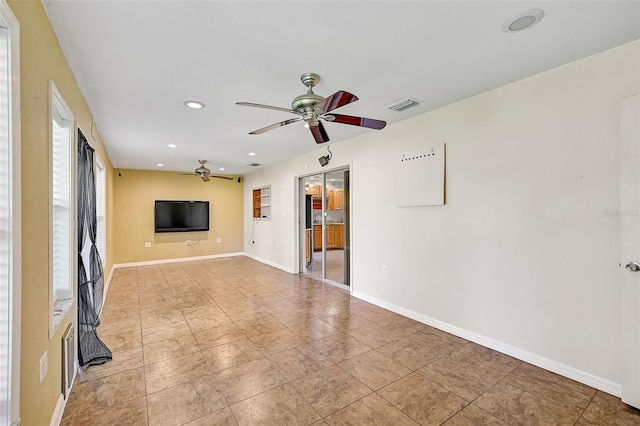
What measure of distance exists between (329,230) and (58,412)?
198 inches

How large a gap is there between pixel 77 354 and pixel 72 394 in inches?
16.7

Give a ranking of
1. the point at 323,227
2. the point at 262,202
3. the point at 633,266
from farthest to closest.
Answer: the point at 262,202 < the point at 323,227 < the point at 633,266

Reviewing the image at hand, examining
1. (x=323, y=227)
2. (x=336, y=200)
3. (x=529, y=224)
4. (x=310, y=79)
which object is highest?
(x=310, y=79)

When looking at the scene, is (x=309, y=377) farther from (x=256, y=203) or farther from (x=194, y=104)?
(x=256, y=203)

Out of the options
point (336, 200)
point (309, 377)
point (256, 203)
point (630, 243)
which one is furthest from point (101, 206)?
point (630, 243)

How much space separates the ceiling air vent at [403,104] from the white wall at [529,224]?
36cm

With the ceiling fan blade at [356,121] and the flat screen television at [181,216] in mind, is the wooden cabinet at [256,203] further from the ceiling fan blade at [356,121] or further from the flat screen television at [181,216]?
the ceiling fan blade at [356,121]

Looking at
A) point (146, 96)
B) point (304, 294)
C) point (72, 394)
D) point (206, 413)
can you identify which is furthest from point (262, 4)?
point (304, 294)

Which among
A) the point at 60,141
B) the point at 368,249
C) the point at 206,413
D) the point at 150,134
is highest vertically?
the point at 150,134

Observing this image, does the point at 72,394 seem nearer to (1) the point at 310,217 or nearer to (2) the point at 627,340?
(2) the point at 627,340

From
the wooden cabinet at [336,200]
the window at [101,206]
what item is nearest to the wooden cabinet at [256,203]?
the wooden cabinet at [336,200]

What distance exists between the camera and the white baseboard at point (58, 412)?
1.78m

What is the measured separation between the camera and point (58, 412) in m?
1.86

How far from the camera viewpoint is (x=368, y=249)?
4.21 m
